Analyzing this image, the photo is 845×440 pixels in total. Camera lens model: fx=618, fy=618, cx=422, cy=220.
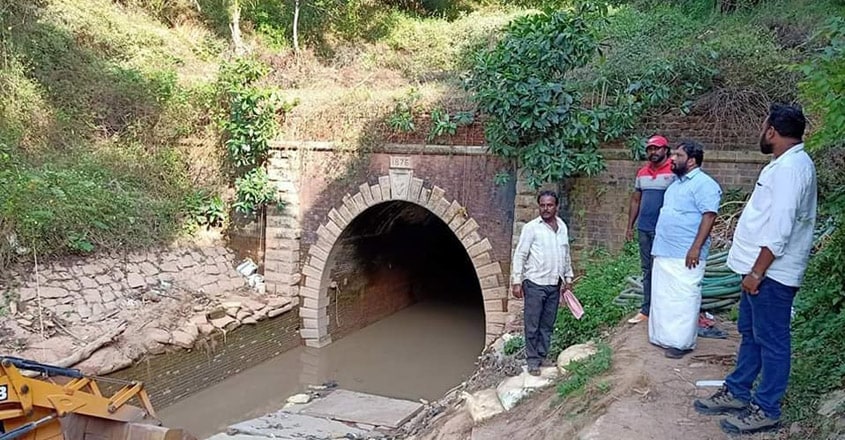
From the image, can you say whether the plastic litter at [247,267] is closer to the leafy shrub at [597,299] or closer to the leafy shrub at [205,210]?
the leafy shrub at [205,210]

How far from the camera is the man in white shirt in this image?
4.78 meters

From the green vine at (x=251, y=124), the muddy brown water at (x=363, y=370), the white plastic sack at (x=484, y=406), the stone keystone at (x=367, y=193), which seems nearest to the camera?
the white plastic sack at (x=484, y=406)

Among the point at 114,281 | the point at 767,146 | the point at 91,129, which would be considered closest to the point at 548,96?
the point at 767,146

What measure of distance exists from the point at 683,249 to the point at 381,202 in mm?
5756

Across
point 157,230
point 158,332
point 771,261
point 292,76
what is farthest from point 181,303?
point 771,261

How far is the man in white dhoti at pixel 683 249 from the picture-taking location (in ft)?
13.1

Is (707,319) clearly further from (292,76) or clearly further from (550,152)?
(292,76)

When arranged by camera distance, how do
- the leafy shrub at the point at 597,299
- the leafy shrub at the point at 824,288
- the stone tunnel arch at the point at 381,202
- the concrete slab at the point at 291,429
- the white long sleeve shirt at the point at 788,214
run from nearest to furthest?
the leafy shrub at the point at 824,288 → the white long sleeve shirt at the point at 788,214 → the leafy shrub at the point at 597,299 → the concrete slab at the point at 291,429 → the stone tunnel arch at the point at 381,202

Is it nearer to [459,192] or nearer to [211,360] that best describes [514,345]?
[459,192]

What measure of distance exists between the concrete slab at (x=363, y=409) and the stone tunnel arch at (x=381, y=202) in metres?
1.92

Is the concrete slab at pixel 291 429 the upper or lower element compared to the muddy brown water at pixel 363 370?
upper

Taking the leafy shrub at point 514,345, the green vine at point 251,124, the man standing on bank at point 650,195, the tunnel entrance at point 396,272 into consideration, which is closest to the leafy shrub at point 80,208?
the green vine at point 251,124

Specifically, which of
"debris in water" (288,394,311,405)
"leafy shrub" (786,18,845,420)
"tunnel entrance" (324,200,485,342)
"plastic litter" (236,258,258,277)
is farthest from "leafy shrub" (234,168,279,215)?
"leafy shrub" (786,18,845,420)

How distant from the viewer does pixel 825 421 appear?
2883 millimetres
